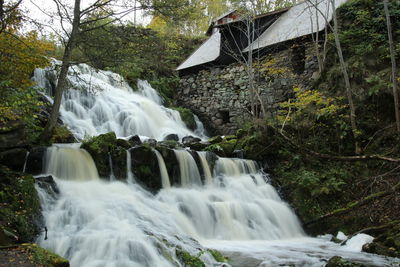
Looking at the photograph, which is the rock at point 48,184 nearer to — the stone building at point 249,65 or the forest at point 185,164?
the forest at point 185,164

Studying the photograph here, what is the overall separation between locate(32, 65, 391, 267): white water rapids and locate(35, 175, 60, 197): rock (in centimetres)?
10

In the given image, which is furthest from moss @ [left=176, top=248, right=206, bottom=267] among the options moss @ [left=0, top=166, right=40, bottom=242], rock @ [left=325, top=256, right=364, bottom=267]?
moss @ [left=0, top=166, right=40, bottom=242]

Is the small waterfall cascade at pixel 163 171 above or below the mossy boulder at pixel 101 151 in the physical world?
below

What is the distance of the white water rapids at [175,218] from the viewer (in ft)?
18.5

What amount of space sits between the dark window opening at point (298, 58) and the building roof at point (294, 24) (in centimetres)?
62

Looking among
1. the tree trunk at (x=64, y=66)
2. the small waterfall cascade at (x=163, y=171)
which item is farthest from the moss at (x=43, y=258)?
the tree trunk at (x=64, y=66)

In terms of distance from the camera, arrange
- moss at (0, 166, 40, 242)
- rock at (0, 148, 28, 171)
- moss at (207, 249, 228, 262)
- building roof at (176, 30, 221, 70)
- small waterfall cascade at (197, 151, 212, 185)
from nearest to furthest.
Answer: moss at (0, 166, 40, 242) < moss at (207, 249, 228, 262) < rock at (0, 148, 28, 171) < small waterfall cascade at (197, 151, 212, 185) < building roof at (176, 30, 221, 70)

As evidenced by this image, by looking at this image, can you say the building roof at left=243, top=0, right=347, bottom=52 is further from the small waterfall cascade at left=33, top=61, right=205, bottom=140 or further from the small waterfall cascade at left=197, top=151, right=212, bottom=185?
the small waterfall cascade at left=197, top=151, right=212, bottom=185

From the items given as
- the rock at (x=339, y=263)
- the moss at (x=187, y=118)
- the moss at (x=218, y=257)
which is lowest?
the moss at (x=218, y=257)

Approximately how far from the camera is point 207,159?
1060 centimetres

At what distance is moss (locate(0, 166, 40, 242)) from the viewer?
5.59 meters

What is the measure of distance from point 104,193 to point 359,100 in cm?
889

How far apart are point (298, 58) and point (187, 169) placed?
9.05 m

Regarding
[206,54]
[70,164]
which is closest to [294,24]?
[206,54]
